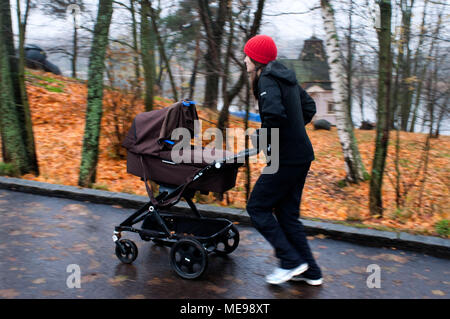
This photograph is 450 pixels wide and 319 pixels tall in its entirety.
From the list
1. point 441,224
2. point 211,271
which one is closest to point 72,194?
point 211,271

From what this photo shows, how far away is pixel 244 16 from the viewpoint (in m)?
6.27

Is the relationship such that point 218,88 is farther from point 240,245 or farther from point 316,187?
point 316,187

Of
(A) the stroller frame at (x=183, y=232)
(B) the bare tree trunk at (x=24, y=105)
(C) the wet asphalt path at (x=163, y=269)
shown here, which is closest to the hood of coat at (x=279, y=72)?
(A) the stroller frame at (x=183, y=232)

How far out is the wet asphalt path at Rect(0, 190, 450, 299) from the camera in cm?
381

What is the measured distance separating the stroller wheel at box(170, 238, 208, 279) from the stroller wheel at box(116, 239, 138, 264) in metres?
0.46

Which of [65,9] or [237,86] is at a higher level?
[65,9]

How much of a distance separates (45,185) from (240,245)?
3683 mm

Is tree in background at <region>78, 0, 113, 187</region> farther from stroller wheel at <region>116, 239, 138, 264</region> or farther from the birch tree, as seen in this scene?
the birch tree

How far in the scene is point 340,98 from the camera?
9.78 m

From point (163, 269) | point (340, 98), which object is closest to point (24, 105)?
point (163, 269)

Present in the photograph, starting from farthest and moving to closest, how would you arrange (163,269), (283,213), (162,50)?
1. (162,50)
2. (163,269)
3. (283,213)

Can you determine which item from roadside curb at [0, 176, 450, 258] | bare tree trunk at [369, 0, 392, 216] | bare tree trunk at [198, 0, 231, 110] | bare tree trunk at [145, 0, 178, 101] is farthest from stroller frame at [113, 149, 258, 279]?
bare tree trunk at [145, 0, 178, 101]

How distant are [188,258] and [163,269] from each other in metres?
0.38

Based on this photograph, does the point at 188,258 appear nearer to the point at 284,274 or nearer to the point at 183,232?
the point at 183,232
